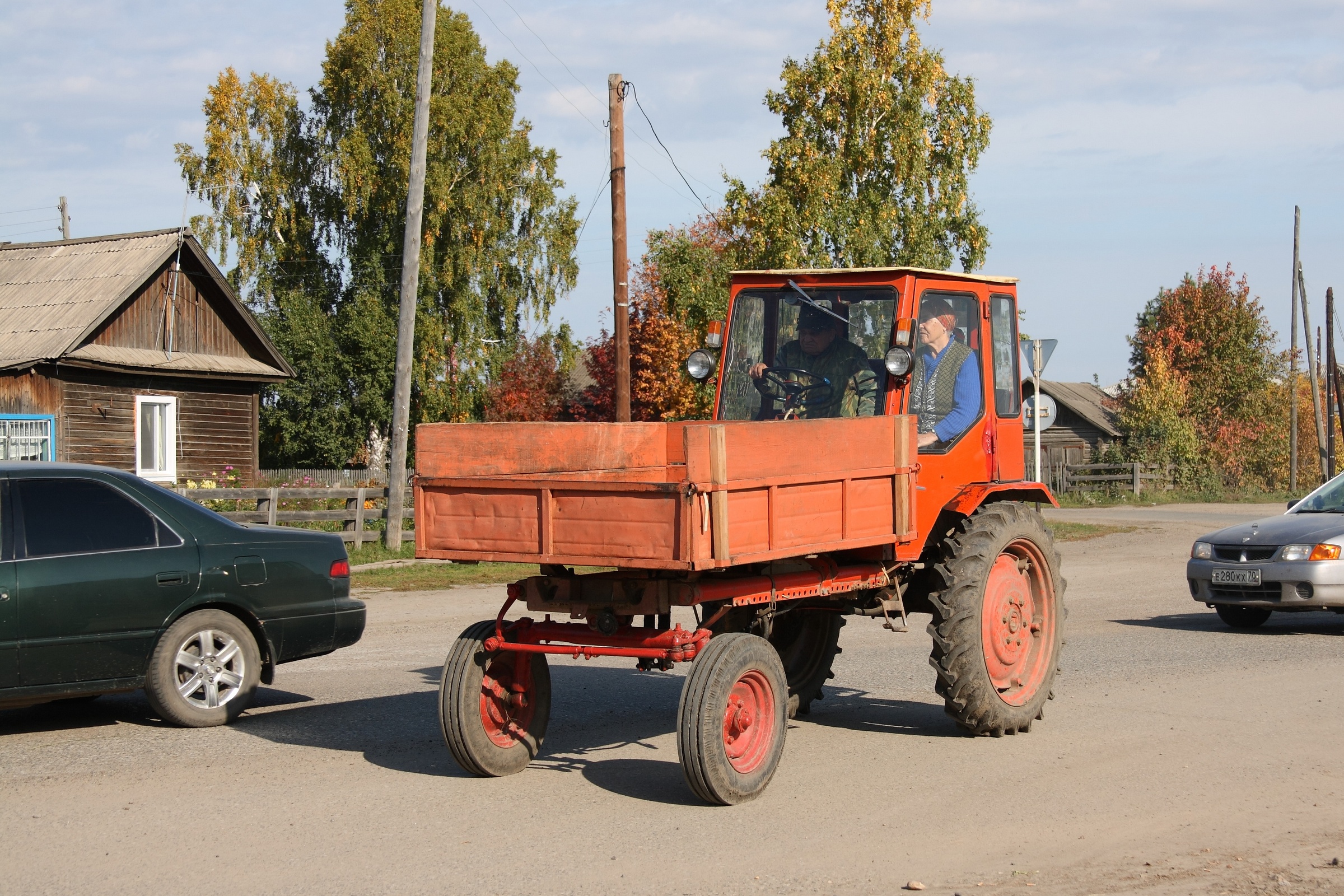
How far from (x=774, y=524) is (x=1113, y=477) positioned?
39973 mm

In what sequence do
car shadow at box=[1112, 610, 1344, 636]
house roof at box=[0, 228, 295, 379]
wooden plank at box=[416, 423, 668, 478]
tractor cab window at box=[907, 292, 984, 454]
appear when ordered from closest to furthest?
wooden plank at box=[416, 423, 668, 478] → tractor cab window at box=[907, 292, 984, 454] → car shadow at box=[1112, 610, 1344, 636] → house roof at box=[0, 228, 295, 379]

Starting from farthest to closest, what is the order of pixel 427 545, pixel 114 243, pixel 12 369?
pixel 114 243
pixel 12 369
pixel 427 545

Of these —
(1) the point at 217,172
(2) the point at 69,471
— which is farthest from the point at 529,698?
(1) the point at 217,172

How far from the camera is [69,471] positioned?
8156 millimetres

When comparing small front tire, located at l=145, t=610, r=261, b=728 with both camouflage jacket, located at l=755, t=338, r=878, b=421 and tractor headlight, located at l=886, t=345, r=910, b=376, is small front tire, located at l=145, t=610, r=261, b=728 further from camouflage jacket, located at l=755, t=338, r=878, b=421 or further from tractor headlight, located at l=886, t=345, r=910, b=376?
tractor headlight, located at l=886, t=345, r=910, b=376

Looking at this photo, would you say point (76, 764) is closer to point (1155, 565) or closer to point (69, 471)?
point (69, 471)

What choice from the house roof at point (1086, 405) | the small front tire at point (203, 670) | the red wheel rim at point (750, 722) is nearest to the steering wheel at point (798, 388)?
the red wheel rim at point (750, 722)

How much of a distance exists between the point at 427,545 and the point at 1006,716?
3.56 meters

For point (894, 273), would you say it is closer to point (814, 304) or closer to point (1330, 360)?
point (814, 304)

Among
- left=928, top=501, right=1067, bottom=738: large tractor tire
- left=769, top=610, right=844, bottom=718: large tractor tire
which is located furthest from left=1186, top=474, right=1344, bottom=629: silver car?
left=769, top=610, right=844, bottom=718: large tractor tire

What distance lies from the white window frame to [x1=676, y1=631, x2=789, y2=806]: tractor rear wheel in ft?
79.1

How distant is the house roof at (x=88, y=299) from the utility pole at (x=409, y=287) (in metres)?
8.29

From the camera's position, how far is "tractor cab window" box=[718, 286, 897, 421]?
8.12 metres

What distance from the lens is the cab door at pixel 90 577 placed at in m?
7.60
